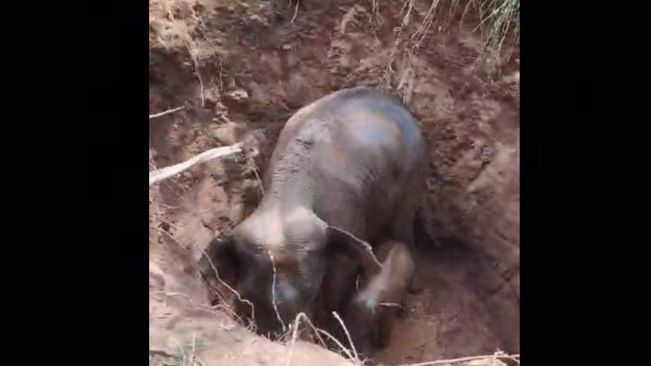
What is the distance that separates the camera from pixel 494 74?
4.13 m

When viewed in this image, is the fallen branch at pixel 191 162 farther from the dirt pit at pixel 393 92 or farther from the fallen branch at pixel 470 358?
the fallen branch at pixel 470 358

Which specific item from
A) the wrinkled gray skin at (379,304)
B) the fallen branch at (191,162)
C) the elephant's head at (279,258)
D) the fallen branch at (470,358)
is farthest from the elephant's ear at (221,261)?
the fallen branch at (470,358)

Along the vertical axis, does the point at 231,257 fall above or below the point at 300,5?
below

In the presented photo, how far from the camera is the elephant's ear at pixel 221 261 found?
149 inches

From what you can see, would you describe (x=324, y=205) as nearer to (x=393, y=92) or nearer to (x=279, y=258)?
(x=279, y=258)

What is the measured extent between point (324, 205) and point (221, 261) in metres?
0.49

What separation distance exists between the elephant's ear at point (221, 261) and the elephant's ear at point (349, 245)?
0.39 meters

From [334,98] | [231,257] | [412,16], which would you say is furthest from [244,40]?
[231,257]

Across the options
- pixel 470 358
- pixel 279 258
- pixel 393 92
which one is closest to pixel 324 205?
pixel 279 258

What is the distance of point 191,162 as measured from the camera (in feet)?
12.8

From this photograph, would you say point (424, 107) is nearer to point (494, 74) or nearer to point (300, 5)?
point (494, 74)

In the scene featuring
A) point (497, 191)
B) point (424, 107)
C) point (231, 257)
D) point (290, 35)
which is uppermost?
point (290, 35)

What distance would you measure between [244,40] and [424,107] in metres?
0.86

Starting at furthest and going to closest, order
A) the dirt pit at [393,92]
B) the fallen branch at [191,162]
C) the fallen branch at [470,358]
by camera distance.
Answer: the dirt pit at [393,92] < the fallen branch at [191,162] < the fallen branch at [470,358]
